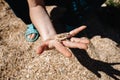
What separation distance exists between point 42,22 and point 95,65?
1.25m

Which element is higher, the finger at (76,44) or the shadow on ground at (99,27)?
the finger at (76,44)

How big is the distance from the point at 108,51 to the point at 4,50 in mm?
1472

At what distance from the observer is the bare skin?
2.34m

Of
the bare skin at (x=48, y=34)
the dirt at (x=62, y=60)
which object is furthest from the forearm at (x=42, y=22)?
the dirt at (x=62, y=60)

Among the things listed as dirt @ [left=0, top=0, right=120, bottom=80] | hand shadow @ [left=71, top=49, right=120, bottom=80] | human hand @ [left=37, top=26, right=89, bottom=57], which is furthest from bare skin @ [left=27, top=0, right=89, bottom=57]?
hand shadow @ [left=71, top=49, right=120, bottom=80]

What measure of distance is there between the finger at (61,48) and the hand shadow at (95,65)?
1.31 m

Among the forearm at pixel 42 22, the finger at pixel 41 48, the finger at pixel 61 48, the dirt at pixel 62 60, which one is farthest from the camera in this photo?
the dirt at pixel 62 60

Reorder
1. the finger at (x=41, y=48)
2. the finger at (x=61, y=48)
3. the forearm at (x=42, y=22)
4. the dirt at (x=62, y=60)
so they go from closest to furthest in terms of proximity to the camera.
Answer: the finger at (x=61, y=48) → the finger at (x=41, y=48) → the forearm at (x=42, y=22) → the dirt at (x=62, y=60)

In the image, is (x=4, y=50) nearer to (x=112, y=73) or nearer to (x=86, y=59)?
(x=86, y=59)

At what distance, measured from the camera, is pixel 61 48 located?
7.66ft

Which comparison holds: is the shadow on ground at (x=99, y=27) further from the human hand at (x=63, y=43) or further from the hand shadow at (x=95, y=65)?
the human hand at (x=63, y=43)

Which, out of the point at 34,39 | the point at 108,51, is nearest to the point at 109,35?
the point at 108,51

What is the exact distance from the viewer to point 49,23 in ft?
9.02

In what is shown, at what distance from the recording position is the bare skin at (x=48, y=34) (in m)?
2.34
